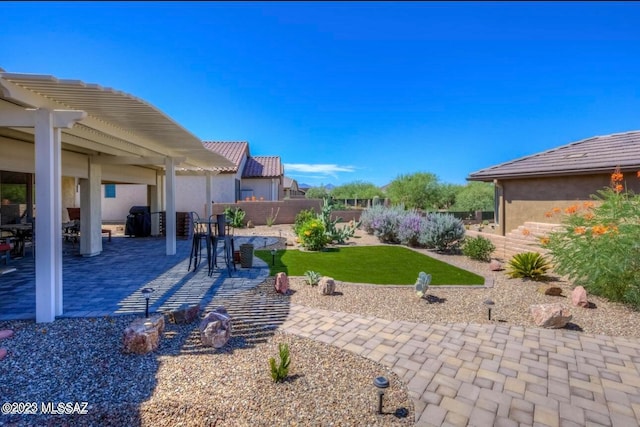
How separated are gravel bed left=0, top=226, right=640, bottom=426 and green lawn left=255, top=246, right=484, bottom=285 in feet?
6.52

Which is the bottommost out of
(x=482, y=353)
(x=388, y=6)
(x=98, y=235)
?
(x=482, y=353)

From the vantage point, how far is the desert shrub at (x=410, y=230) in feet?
37.1

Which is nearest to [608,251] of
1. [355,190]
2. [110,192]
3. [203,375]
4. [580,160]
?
[580,160]

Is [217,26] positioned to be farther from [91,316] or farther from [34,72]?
[91,316]

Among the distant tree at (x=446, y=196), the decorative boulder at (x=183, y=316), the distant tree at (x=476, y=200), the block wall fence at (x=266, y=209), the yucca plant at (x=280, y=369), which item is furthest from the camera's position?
the distant tree at (x=446, y=196)

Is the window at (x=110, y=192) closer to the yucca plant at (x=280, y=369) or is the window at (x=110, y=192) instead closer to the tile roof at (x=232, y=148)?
the tile roof at (x=232, y=148)

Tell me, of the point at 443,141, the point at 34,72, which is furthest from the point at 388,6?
the point at 443,141

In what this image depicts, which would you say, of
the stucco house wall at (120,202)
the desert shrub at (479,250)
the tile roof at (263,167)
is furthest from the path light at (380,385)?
the stucco house wall at (120,202)

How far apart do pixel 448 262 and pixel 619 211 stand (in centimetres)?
390

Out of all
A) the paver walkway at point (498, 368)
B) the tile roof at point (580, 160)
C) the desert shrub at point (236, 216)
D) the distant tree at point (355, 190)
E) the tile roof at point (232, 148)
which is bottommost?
the paver walkway at point (498, 368)

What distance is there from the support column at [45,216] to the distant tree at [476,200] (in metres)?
28.2

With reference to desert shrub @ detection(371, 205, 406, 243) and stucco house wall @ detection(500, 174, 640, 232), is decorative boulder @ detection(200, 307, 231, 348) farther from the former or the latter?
stucco house wall @ detection(500, 174, 640, 232)

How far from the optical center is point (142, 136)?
7461 mm

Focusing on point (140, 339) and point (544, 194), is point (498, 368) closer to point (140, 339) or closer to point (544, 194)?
point (140, 339)
